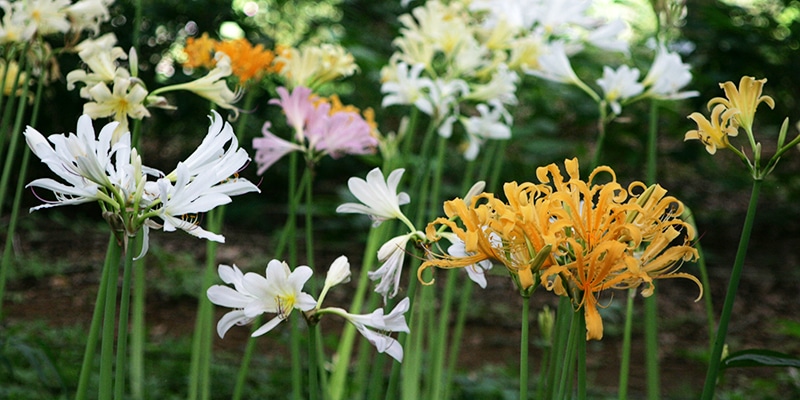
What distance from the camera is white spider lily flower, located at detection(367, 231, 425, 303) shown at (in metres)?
0.82

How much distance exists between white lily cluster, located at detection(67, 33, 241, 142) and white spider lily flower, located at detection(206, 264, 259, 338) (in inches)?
13.4

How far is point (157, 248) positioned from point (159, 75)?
873 mm

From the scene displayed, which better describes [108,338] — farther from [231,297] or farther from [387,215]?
[387,215]

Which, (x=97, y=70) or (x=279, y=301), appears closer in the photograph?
(x=279, y=301)

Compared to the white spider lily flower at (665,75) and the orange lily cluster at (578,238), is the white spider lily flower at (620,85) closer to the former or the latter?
the white spider lily flower at (665,75)

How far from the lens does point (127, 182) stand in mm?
687

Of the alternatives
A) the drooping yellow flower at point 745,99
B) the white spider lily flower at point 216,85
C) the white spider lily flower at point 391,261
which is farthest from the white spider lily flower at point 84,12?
the drooping yellow flower at point 745,99

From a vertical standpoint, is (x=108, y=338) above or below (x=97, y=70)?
below

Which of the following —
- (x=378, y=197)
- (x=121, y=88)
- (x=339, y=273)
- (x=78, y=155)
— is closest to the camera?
(x=78, y=155)

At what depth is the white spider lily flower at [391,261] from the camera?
2.68ft

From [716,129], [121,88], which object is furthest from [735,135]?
[121,88]

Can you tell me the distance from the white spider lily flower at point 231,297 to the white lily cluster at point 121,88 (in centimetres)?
34

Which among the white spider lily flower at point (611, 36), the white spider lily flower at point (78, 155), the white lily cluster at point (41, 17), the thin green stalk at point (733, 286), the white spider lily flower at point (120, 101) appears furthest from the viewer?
the white spider lily flower at point (611, 36)

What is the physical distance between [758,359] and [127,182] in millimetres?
709
